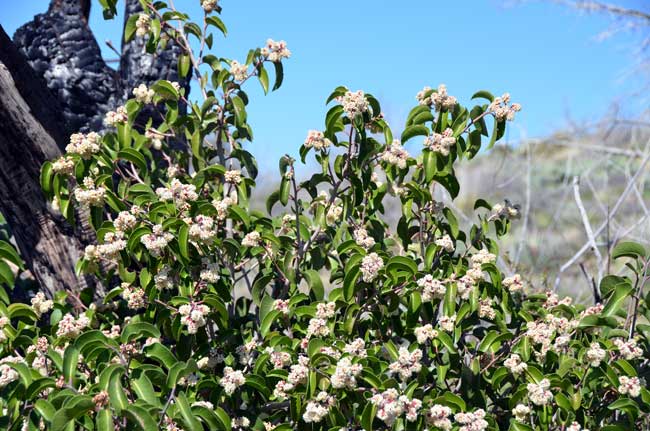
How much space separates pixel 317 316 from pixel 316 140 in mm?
559

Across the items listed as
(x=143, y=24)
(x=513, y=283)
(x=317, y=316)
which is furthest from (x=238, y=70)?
(x=513, y=283)

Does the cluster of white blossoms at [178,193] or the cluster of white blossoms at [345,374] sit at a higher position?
the cluster of white blossoms at [178,193]

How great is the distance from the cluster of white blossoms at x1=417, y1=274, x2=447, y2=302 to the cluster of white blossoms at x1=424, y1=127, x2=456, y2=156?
39cm

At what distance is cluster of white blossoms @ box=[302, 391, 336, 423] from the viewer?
1.86m

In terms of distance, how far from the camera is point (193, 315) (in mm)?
1946

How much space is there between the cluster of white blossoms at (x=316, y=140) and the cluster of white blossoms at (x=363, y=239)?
0.30 meters

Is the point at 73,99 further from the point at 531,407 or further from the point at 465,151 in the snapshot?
the point at 531,407

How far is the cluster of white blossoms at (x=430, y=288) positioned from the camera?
2043 millimetres

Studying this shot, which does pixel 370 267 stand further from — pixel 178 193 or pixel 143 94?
pixel 143 94

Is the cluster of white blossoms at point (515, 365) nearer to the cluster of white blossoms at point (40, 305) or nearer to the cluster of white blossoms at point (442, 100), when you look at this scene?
the cluster of white blossoms at point (442, 100)

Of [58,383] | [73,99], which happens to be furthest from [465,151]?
[73,99]

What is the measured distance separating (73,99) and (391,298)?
2.03 m

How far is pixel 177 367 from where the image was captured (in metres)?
1.84

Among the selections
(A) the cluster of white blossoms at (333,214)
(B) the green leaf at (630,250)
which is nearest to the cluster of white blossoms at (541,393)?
(B) the green leaf at (630,250)
